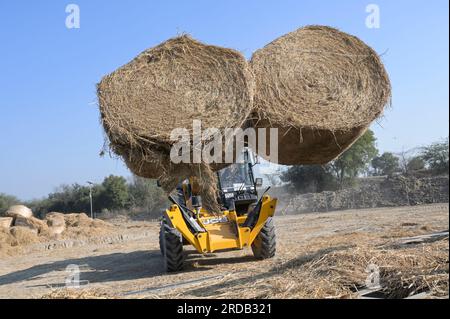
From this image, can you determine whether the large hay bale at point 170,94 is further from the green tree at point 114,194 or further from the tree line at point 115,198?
the green tree at point 114,194

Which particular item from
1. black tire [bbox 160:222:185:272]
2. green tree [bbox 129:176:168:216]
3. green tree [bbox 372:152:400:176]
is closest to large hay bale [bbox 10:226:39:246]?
black tire [bbox 160:222:185:272]

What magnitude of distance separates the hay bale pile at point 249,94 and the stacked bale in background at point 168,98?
13 millimetres

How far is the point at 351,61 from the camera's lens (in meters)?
7.02

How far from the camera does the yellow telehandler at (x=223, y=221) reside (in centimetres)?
791

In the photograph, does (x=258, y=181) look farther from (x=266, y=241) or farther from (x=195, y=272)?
(x=195, y=272)

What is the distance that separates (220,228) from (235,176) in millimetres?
1151

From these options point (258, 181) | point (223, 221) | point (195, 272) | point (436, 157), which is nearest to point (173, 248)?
point (195, 272)

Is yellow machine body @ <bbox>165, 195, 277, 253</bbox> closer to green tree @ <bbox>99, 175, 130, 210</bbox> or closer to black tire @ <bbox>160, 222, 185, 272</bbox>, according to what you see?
black tire @ <bbox>160, 222, 185, 272</bbox>

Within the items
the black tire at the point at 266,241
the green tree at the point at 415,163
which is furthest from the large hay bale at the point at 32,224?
the green tree at the point at 415,163

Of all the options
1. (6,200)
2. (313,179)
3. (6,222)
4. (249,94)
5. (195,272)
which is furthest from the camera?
(6,200)

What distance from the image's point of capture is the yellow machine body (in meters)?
7.85

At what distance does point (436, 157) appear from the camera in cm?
2508
